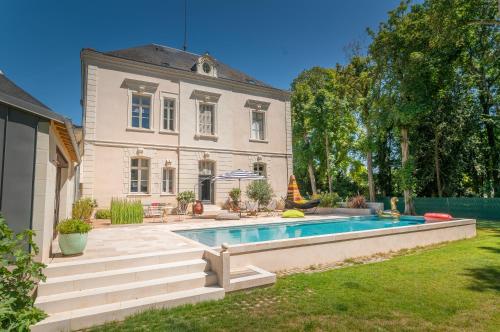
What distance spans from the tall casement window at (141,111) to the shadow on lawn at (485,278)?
14.5 meters

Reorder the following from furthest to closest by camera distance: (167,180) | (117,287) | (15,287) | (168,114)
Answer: (168,114) → (167,180) → (117,287) → (15,287)

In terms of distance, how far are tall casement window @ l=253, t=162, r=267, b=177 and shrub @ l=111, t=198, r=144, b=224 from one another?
9382 mm

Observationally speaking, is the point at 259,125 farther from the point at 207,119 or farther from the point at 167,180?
the point at 167,180

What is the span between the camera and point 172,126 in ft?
53.7

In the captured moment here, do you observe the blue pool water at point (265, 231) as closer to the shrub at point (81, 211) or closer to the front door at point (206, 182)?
the shrub at point (81, 211)

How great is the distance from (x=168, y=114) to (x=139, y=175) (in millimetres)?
3698

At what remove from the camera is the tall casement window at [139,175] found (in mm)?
15039

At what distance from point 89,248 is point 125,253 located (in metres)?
1.12

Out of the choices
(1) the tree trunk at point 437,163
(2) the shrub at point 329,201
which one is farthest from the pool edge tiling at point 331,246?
(1) the tree trunk at point 437,163

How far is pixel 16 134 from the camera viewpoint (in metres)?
4.12

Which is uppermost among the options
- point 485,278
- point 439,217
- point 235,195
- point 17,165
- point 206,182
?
point 206,182

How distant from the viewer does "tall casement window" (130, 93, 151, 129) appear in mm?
15344

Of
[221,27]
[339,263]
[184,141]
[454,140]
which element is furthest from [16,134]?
[454,140]

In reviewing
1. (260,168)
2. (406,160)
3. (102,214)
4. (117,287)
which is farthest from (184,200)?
(406,160)
